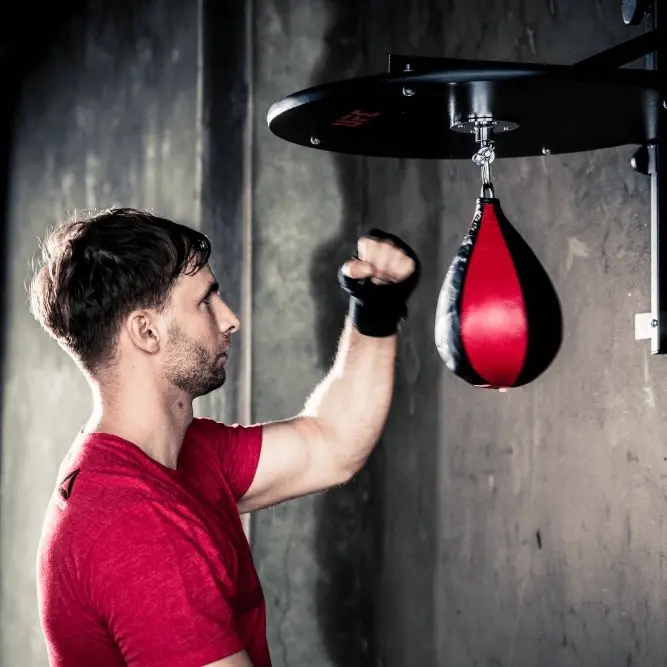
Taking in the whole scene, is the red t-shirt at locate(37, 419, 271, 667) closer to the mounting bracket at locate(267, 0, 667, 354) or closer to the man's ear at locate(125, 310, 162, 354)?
the man's ear at locate(125, 310, 162, 354)

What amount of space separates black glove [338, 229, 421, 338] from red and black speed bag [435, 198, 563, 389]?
0.19 m

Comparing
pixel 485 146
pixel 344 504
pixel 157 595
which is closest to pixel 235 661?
pixel 157 595

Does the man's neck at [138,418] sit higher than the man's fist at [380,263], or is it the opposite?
the man's fist at [380,263]

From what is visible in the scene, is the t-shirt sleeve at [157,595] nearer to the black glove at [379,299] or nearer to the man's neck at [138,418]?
the man's neck at [138,418]

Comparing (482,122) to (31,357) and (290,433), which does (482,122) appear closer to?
(290,433)

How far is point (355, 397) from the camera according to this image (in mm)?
1778

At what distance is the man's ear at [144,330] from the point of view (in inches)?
61.2

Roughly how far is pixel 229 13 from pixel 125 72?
2.11 ft

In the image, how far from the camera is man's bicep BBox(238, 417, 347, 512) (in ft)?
5.91

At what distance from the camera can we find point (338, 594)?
246 cm

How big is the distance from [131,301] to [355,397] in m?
0.45

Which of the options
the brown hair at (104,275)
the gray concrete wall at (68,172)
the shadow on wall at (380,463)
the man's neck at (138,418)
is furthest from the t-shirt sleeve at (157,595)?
the gray concrete wall at (68,172)

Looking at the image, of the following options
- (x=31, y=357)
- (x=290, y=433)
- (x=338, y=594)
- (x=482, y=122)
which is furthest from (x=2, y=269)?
(x=482, y=122)

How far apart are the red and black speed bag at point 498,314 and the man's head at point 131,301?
0.44 metres
